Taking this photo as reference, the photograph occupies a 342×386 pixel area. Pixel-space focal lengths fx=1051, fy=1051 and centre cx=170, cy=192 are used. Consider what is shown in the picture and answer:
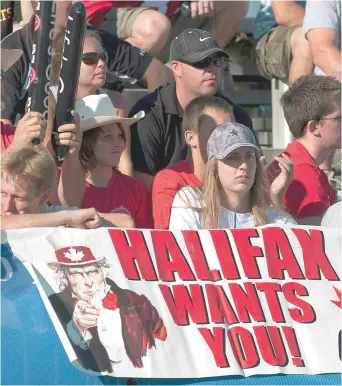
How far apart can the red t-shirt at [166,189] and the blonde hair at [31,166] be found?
2.65 ft

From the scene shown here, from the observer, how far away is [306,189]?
519 centimetres

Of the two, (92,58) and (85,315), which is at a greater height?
(92,58)

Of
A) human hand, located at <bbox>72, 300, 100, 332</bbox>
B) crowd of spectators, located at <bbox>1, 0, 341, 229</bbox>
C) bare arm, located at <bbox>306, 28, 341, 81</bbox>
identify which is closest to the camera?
human hand, located at <bbox>72, 300, 100, 332</bbox>

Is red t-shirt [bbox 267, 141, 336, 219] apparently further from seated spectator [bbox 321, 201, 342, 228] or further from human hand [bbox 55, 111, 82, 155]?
human hand [bbox 55, 111, 82, 155]

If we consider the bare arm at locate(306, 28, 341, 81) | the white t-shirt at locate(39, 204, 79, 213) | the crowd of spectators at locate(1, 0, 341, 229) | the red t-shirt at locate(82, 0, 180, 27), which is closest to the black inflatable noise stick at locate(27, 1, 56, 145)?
the crowd of spectators at locate(1, 0, 341, 229)

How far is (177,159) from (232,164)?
97 centimetres

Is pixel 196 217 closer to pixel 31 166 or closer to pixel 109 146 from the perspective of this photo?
pixel 109 146

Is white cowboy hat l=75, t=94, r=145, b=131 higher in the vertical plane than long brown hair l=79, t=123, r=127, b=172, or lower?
higher

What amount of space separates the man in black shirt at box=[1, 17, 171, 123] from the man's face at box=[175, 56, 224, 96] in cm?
57

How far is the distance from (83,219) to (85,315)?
1.70 feet

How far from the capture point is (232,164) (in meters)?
4.60

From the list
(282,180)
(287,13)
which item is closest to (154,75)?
(287,13)

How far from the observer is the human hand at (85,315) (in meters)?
3.59

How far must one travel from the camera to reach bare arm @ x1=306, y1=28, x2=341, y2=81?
6387mm
